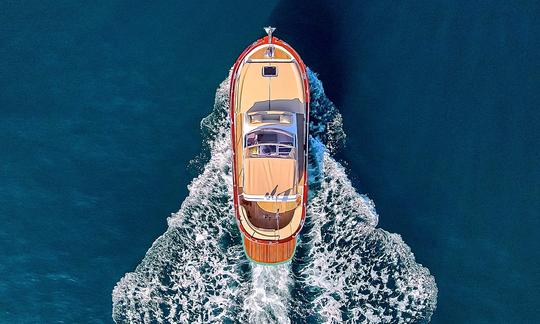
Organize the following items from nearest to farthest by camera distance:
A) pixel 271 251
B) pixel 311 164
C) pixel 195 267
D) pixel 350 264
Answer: pixel 271 251
pixel 350 264
pixel 195 267
pixel 311 164

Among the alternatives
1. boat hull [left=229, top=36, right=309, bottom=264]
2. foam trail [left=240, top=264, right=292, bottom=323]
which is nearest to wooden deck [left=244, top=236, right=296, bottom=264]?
boat hull [left=229, top=36, right=309, bottom=264]

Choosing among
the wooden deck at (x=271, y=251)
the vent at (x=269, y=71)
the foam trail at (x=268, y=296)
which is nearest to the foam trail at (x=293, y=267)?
the foam trail at (x=268, y=296)

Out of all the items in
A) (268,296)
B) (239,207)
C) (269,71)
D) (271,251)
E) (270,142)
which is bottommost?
(268,296)

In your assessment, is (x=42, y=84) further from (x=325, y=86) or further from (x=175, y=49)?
(x=325, y=86)

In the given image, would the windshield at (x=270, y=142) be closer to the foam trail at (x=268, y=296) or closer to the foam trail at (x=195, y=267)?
the foam trail at (x=195, y=267)

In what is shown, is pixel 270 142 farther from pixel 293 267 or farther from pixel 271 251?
pixel 293 267

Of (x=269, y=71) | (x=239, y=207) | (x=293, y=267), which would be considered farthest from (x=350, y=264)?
(x=269, y=71)
